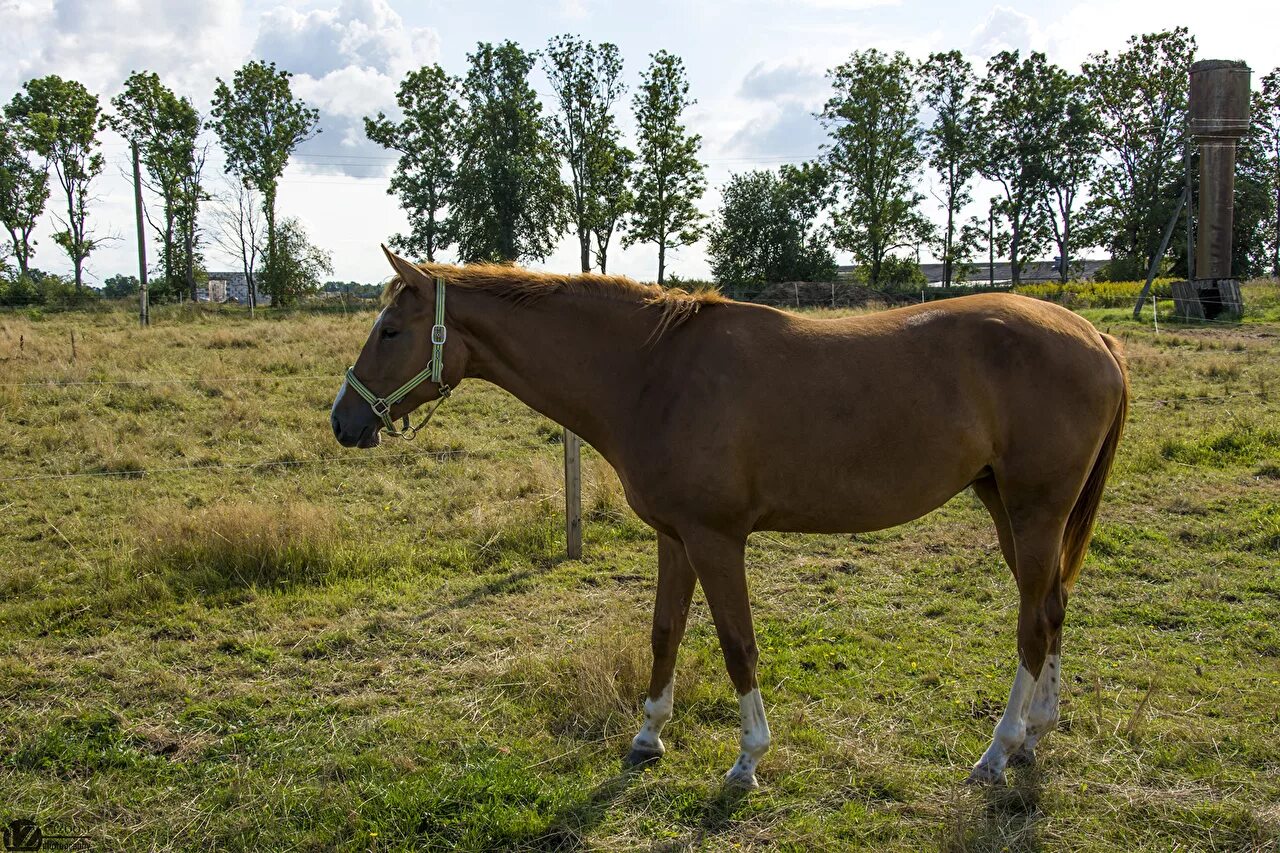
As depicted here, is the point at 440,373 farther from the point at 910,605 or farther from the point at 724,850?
the point at 910,605

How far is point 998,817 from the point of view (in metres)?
3.59

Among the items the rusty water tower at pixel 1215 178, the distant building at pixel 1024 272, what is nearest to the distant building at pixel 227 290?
the distant building at pixel 1024 272

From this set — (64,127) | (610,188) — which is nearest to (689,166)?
(610,188)

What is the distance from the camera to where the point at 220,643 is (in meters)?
5.41

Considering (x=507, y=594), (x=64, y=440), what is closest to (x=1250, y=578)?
(x=507, y=594)

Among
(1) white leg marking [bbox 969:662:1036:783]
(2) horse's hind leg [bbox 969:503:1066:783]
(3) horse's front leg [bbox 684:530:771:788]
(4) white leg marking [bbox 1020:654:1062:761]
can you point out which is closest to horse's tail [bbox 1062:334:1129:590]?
(2) horse's hind leg [bbox 969:503:1066:783]

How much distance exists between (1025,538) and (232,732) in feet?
13.7

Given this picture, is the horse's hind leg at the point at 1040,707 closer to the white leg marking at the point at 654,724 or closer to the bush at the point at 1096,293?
the white leg marking at the point at 654,724

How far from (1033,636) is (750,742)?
1.50m

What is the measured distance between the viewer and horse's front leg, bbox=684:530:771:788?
12.6 ft

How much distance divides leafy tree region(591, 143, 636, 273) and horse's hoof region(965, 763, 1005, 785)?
39511 mm

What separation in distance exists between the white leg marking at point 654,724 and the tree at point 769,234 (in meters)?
42.7

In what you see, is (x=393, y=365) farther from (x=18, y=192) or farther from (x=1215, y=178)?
(x=18, y=192)

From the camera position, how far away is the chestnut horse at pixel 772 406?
12.7 ft
